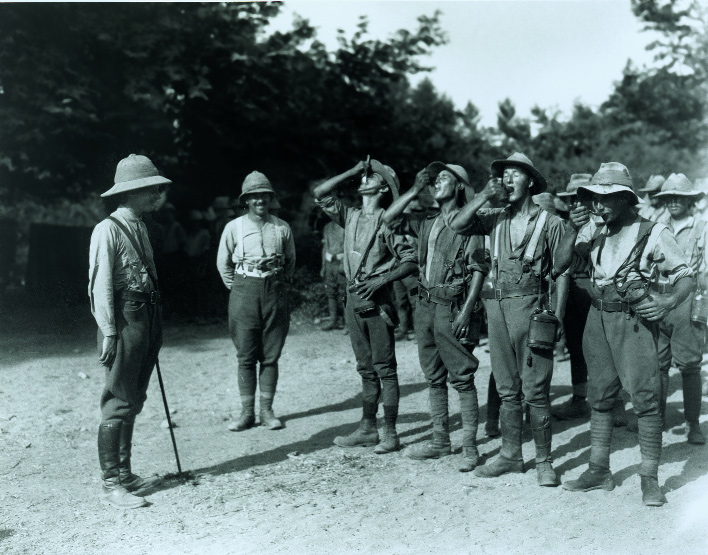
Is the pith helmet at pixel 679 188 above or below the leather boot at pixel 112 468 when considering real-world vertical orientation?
above

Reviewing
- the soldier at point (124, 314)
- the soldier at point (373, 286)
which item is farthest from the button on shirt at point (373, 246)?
the soldier at point (124, 314)

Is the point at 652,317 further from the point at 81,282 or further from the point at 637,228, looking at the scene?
the point at 81,282

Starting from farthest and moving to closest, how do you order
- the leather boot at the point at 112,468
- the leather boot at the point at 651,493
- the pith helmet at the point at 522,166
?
the pith helmet at the point at 522,166, the leather boot at the point at 112,468, the leather boot at the point at 651,493

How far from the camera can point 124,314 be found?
5.45m

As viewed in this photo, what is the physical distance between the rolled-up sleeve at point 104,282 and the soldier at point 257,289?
2118 millimetres

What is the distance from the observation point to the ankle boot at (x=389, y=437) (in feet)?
21.6

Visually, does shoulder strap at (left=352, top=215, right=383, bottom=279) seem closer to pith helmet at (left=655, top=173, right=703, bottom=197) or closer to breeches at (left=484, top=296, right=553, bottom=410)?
breeches at (left=484, top=296, right=553, bottom=410)

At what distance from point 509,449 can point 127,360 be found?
284 cm

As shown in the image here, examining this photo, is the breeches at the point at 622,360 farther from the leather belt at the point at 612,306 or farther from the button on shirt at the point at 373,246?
the button on shirt at the point at 373,246

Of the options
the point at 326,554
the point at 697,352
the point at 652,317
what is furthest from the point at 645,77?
the point at 326,554

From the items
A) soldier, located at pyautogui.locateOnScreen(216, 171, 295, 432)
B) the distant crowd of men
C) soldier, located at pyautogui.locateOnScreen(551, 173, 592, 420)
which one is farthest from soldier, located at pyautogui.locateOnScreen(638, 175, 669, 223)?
soldier, located at pyautogui.locateOnScreen(216, 171, 295, 432)

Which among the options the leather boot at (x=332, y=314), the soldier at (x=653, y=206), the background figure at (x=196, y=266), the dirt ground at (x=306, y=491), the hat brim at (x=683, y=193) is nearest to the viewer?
the dirt ground at (x=306, y=491)

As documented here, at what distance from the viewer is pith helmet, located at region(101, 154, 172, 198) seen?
555 centimetres

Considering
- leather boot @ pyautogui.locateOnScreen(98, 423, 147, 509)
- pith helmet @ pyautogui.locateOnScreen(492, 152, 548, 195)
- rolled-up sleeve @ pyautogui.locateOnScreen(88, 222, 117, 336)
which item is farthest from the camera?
pith helmet @ pyautogui.locateOnScreen(492, 152, 548, 195)
